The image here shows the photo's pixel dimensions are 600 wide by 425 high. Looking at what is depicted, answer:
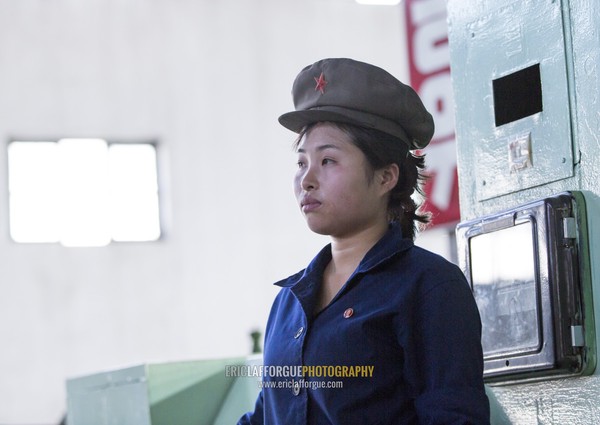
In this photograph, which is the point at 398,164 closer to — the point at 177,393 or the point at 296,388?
the point at 296,388

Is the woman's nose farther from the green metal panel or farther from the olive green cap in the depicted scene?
the green metal panel

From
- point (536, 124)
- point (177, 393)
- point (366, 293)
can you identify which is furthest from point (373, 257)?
point (177, 393)

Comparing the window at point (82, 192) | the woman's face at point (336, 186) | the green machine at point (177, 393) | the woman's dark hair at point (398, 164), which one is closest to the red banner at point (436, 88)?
the window at point (82, 192)

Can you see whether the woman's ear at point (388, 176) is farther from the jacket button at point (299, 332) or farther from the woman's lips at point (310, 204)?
the jacket button at point (299, 332)

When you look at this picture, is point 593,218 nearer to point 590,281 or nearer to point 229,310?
point 590,281

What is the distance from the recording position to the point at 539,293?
1859mm

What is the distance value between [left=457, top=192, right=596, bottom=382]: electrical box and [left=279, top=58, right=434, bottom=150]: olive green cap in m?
0.32

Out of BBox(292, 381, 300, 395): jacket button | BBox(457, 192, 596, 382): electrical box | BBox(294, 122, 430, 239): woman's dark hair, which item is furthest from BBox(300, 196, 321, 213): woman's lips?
BBox(457, 192, 596, 382): electrical box

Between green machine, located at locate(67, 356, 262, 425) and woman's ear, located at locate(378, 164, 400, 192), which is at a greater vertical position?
woman's ear, located at locate(378, 164, 400, 192)

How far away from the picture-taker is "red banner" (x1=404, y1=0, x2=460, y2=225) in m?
6.36

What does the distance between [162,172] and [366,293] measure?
Answer: 716cm

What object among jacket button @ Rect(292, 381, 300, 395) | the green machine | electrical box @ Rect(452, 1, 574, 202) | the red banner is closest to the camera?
jacket button @ Rect(292, 381, 300, 395)

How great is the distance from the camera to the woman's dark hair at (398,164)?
162 centimetres

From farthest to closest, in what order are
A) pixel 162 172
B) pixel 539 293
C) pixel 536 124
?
1. pixel 162 172
2. pixel 536 124
3. pixel 539 293
